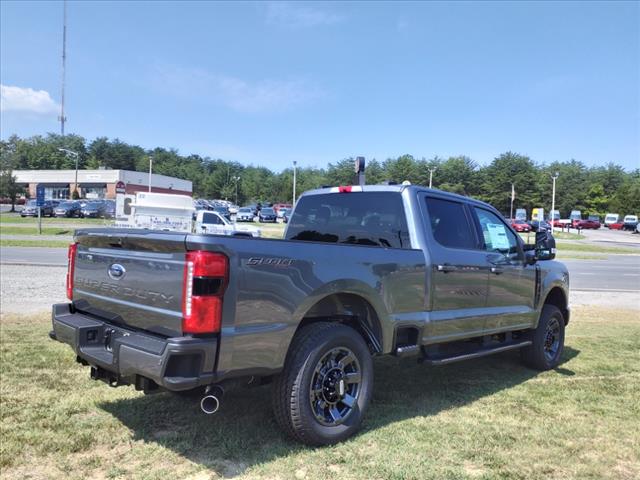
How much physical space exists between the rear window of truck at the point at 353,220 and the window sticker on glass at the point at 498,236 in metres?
1.37

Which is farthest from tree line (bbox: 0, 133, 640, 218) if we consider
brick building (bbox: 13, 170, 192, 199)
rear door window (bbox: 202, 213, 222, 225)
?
rear door window (bbox: 202, 213, 222, 225)

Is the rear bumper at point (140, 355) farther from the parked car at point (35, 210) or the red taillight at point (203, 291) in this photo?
the parked car at point (35, 210)

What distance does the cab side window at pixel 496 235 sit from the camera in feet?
18.2

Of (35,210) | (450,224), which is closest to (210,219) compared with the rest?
(450,224)

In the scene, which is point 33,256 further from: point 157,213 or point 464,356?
point 464,356

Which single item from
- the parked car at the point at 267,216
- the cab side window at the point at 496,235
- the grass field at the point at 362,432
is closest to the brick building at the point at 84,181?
the parked car at the point at 267,216

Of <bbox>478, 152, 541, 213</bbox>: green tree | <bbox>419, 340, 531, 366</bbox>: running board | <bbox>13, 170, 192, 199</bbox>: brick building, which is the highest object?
<bbox>478, 152, 541, 213</bbox>: green tree

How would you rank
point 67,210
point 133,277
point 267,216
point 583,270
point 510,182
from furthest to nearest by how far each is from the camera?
1. point 510,182
2. point 267,216
3. point 67,210
4. point 583,270
5. point 133,277

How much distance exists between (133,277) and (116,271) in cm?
24

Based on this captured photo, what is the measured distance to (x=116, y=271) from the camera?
3762 millimetres

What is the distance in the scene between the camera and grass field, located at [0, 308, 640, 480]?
3.51 metres

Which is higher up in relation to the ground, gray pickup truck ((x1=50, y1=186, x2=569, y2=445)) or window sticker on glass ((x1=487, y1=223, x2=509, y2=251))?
window sticker on glass ((x1=487, y1=223, x2=509, y2=251))

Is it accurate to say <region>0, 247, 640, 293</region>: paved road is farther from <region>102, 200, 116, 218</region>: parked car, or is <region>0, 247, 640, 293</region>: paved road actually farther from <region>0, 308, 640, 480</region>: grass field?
<region>102, 200, 116, 218</region>: parked car

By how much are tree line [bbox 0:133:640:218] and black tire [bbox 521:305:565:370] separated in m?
90.4
